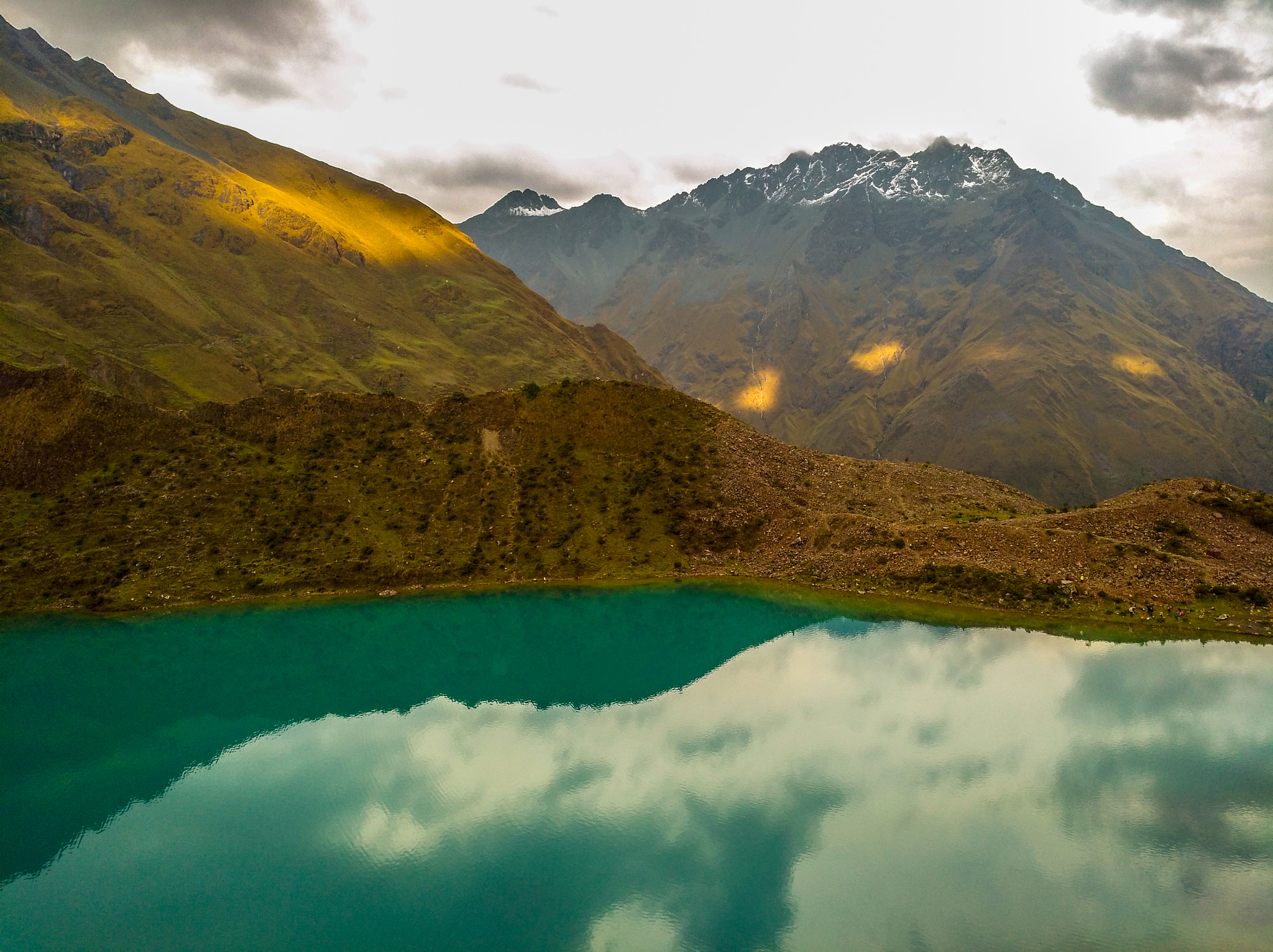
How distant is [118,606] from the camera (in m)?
69.8

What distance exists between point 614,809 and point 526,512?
53.5m

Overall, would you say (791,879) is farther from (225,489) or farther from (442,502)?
(225,489)

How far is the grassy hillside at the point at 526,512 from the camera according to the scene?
67.9 m

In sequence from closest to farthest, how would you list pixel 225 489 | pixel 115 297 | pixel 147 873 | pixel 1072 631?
pixel 147 873, pixel 1072 631, pixel 225 489, pixel 115 297

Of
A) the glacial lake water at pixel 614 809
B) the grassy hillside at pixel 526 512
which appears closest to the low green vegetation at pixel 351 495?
the grassy hillside at pixel 526 512

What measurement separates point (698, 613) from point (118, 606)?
57992 mm

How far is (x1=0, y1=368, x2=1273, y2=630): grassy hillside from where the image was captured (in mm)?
67938

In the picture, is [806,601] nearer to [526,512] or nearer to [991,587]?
[991,587]

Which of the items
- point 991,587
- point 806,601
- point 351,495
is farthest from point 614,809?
point 351,495

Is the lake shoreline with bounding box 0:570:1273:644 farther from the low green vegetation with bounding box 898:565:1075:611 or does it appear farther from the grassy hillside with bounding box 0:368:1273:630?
the low green vegetation with bounding box 898:565:1075:611

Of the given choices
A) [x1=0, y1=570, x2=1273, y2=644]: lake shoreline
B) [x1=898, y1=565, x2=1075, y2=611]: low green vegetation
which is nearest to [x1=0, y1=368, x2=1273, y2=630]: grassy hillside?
[x1=898, y1=565, x2=1075, y2=611]: low green vegetation

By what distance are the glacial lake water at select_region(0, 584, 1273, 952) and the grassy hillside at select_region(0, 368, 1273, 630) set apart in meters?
14.0

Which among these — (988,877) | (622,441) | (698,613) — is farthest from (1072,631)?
(622,441)

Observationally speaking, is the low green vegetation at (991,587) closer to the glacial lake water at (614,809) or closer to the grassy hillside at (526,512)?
the grassy hillside at (526,512)
